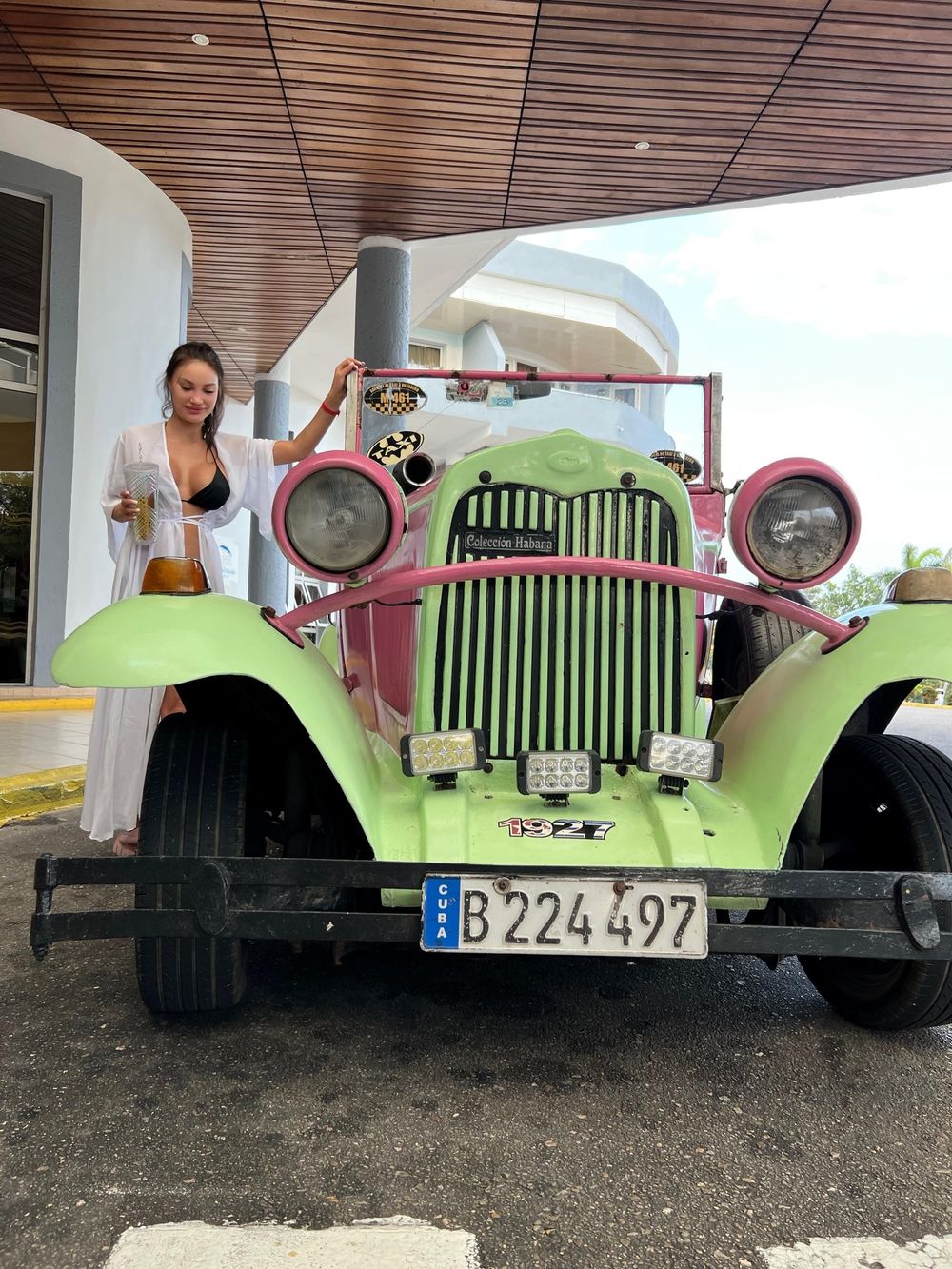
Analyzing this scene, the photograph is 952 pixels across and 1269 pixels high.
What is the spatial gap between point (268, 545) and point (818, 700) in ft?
48.7

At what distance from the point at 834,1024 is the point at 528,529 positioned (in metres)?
1.40

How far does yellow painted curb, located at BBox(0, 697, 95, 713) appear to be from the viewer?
778 cm

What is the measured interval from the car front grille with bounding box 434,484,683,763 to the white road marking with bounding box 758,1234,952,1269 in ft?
3.44

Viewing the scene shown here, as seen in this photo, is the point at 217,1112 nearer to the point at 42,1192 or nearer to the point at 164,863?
the point at 42,1192

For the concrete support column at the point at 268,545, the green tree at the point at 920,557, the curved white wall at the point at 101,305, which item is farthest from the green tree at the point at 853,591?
the curved white wall at the point at 101,305

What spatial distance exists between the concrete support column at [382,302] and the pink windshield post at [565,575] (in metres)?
6.85

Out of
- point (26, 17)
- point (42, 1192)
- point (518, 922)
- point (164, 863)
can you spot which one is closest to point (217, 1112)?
point (42, 1192)

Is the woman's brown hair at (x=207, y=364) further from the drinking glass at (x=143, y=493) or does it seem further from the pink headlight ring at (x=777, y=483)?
the pink headlight ring at (x=777, y=483)

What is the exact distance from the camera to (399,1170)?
1.59 m

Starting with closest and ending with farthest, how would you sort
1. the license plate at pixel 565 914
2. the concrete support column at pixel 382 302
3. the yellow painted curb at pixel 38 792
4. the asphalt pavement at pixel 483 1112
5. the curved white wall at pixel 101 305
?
the asphalt pavement at pixel 483 1112, the license plate at pixel 565 914, the yellow painted curb at pixel 38 792, the curved white wall at pixel 101 305, the concrete support column at pixel 382 302

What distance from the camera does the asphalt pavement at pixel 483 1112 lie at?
1475 millimetres

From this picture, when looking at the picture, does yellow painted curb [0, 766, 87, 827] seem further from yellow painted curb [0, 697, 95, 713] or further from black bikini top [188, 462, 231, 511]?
yellow painted curb [0, 697, 95, 713]

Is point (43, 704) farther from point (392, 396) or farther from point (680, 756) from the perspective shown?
point (680, 756)

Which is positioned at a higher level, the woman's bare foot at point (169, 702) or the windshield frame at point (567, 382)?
the windshield frame at point (567, 382)
